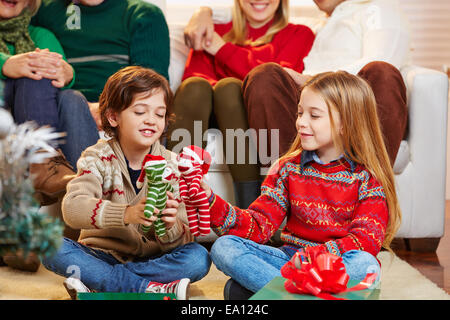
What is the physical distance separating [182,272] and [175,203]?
23cm

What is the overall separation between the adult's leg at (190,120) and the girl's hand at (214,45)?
1.16 ft

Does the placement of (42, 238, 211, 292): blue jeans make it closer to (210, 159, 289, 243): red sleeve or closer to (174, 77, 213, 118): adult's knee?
(210, 159, 289, 243): red sleeve

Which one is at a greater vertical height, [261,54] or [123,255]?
[261,54]

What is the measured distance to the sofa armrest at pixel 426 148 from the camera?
180cm

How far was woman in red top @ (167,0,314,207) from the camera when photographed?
5.77ft

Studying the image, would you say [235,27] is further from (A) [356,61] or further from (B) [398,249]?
(B) [398,249]

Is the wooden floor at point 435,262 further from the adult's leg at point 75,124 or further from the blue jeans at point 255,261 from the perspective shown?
the adult's leg at point 75,124

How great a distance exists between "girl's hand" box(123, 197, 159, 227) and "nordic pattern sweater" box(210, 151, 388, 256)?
0.18 metres

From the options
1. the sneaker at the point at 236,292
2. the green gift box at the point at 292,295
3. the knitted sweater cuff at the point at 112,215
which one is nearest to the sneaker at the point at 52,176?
the knitted sweater cuff at the point at 112,215

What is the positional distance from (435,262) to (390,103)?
52 centimetres

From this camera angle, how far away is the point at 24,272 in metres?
1.52

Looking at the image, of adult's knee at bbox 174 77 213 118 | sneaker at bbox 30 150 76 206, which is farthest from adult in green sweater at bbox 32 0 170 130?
sneaker at bbox 30 150 76 206
